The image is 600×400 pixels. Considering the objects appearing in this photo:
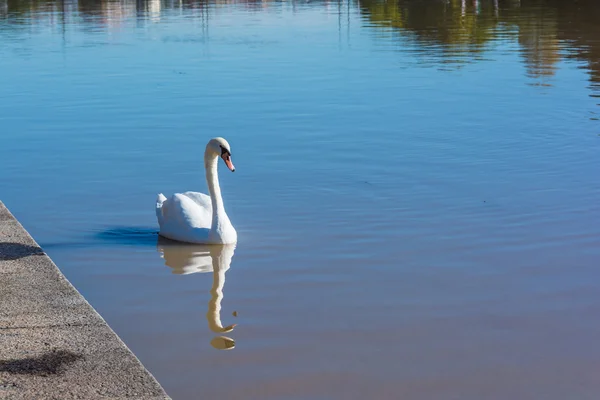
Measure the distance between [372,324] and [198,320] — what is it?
1.19m

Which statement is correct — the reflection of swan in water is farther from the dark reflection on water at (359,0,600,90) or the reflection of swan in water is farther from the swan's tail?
the dark reflection on water at (359,0,600,90)

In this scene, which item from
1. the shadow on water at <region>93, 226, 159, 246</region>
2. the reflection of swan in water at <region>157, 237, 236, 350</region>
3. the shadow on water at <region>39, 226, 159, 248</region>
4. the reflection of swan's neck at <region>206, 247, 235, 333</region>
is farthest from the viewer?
the shadow on water at <region>93, 226, 159, 246</region>

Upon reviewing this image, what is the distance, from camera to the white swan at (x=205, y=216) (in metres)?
9.30

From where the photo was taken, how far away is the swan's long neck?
9351 millimetres

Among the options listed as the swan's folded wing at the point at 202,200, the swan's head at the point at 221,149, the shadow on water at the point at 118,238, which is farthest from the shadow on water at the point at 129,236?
the swan's head at the point at 221,149

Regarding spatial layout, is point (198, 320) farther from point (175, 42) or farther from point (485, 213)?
point (175, 42)

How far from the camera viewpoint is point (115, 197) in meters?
11.3

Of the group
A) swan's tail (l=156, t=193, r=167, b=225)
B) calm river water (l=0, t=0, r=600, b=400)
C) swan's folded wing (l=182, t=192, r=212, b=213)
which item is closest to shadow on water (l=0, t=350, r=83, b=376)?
calm river water (l=0, t=0, r=600, b=400)

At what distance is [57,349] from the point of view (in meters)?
6.05

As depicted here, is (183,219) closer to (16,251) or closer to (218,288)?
(218,288)

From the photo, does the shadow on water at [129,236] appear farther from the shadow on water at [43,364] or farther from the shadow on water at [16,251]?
the shadow on water at [43,364]

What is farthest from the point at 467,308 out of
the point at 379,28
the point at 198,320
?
the point at 379,28

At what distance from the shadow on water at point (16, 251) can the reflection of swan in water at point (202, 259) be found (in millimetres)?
1137

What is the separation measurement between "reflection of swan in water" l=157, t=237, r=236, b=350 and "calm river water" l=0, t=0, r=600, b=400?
1.3 inches
